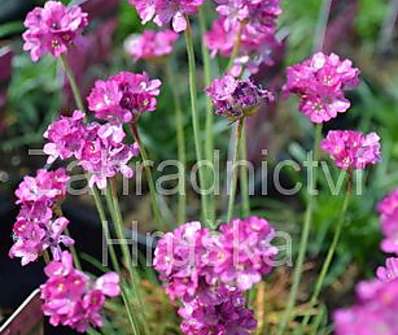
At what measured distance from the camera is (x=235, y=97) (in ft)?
3.14

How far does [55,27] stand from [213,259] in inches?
16.2

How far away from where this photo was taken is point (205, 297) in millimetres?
841

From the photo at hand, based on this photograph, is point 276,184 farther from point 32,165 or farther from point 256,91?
point 256,91

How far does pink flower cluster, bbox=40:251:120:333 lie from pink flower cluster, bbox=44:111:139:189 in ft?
0.43

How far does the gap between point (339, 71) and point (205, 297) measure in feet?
1.10

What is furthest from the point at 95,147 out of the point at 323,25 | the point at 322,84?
the point at 323,25

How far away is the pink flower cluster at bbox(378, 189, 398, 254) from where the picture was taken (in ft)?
2.17

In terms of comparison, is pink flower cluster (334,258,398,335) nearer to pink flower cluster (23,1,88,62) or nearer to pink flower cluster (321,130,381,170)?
pink flower cluster (321,130,381,170)

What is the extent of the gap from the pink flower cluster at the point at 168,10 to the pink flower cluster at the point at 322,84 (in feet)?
0.47

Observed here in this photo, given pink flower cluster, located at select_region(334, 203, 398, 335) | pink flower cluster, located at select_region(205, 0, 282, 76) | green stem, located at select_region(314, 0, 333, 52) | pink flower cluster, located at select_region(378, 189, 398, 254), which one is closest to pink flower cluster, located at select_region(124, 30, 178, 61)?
pink flower cluster, located at select_region(205, 0, 282, 76)

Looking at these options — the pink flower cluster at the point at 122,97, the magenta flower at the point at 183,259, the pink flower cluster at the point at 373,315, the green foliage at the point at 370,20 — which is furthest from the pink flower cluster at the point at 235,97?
the green foliage at the point at 370,20

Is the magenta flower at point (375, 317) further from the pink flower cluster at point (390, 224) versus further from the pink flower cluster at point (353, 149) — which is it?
the pink flower cluster at point (353, 149)

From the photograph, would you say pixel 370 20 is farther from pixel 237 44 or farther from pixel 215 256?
pixel 215 256

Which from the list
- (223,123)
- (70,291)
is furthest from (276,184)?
(70,291)
